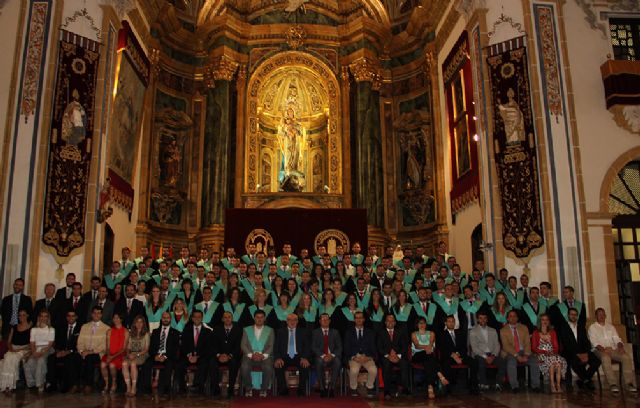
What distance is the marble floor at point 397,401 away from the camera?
24.3 feet

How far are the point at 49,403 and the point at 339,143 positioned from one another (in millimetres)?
12657

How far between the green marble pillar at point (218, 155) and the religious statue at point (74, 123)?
21.5ft

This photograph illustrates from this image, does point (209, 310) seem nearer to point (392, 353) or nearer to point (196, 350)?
point (196, 350)

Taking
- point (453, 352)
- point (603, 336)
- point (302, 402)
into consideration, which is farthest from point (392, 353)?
point (603, 336)

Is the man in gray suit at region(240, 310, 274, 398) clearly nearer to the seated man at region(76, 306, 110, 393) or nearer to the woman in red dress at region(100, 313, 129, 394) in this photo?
the woman in red dress at region(100, 313, 129, 394)

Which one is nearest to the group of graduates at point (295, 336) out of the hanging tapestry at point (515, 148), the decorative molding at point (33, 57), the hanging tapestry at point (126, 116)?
the hanging tapestry at point (515, 148)

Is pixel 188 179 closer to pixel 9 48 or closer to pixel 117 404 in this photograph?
pixel 9 48

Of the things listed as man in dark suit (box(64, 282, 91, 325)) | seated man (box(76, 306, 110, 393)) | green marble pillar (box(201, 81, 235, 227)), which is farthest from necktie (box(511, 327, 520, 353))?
green marble pillar (box(201, 81, 235, 227))

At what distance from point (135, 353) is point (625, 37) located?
11.8 metres

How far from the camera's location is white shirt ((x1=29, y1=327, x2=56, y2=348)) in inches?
351

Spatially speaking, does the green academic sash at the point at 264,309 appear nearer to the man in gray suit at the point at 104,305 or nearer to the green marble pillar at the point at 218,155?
the man in gray suit at the point at 104,305

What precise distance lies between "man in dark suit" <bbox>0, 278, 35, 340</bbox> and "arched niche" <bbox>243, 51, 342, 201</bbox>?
8828 mm

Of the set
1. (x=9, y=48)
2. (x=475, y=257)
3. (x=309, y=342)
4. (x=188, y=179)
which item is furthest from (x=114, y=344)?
(x=188, y=179)

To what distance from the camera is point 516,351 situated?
29.4 ft
